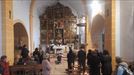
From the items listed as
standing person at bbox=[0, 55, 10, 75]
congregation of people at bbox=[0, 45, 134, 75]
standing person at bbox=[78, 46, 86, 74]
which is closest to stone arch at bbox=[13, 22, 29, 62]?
congregation of people at bbox=[0, 45, 134, 75]

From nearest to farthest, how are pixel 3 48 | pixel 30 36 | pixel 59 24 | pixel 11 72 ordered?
1. pixel 11 72
2. pixel 3 48
3. pixel 30 36
4. pixel 59 24

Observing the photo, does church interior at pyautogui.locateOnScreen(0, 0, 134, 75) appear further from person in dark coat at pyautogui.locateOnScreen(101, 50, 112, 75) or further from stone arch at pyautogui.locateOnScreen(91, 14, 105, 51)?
person in dark coat at pyautogui.locateOnScreen(101, 50, 112, 75)

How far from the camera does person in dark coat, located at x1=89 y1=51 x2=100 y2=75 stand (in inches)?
462

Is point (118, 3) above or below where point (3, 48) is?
above

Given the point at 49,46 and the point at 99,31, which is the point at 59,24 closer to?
the point at 49,46

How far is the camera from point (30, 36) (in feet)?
73.5

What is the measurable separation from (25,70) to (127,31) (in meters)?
4.97

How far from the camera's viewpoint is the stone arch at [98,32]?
18500mm

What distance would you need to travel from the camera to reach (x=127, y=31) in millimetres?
13203

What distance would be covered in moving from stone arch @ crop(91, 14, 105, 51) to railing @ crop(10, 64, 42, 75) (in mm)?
7258

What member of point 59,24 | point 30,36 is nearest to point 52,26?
point 59,24

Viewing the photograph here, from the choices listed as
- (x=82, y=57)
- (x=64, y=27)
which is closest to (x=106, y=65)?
(x=82, y=57)

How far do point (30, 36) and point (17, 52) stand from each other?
4.69m

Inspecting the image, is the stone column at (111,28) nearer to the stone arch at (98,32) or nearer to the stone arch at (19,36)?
the stone arch at (98,32)
